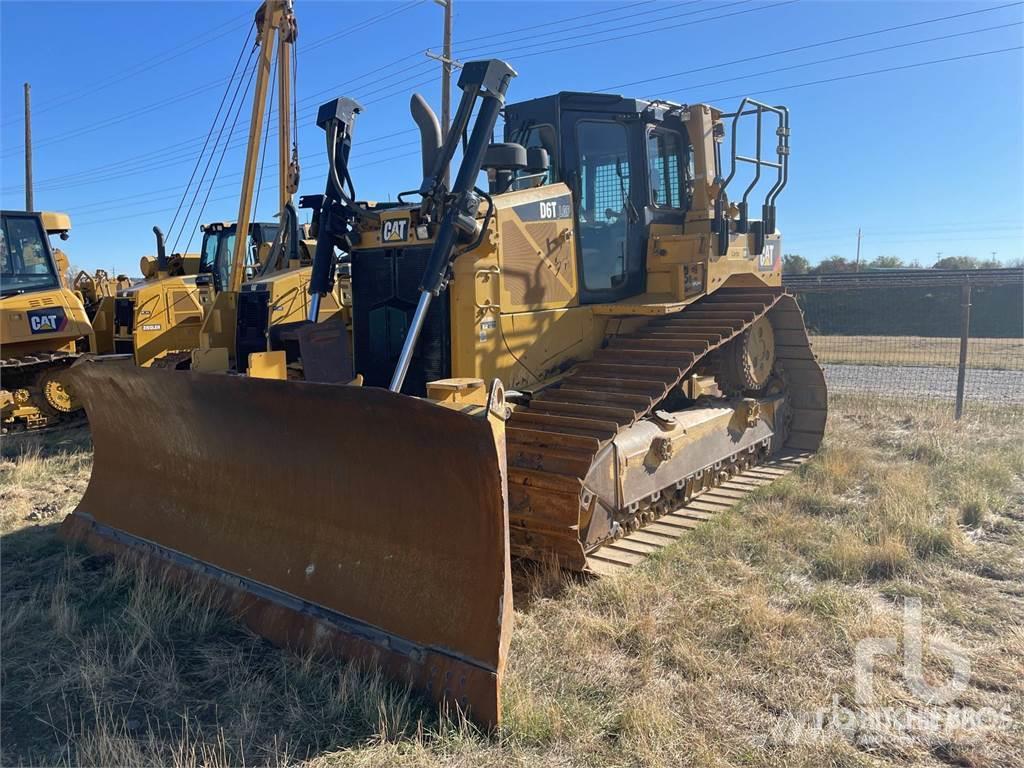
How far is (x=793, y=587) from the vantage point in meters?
4.53

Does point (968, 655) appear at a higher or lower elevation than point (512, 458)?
lower

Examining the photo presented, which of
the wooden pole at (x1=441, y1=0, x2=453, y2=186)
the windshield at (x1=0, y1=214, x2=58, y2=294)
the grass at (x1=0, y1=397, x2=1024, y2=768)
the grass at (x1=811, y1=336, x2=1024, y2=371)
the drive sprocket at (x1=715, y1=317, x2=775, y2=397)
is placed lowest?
the grass at (x1=0, y1=397, x2=1024, y2=768)

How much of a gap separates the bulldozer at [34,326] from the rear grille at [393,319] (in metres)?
6.43

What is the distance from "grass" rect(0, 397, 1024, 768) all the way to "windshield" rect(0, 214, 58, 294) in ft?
18.8

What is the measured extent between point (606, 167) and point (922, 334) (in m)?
25.1

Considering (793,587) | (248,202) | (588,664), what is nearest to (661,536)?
(793,587)

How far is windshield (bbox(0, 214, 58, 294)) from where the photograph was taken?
10.0m

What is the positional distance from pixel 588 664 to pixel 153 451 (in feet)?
10.6

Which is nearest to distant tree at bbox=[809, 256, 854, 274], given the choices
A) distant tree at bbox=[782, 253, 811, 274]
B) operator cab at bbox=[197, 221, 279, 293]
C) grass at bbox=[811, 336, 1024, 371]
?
distant tree at bbox=[782, 253, 811, 274]

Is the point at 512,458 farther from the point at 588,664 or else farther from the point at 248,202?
the point at 248,202

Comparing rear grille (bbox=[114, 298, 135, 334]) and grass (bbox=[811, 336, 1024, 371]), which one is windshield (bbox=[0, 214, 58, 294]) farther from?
grass (bbox=[811, 336, 1024, 371])

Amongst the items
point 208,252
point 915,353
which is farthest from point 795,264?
point 208,252

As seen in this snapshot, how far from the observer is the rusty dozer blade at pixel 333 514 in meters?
3.40

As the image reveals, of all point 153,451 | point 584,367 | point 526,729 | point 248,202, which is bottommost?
point 526,729
